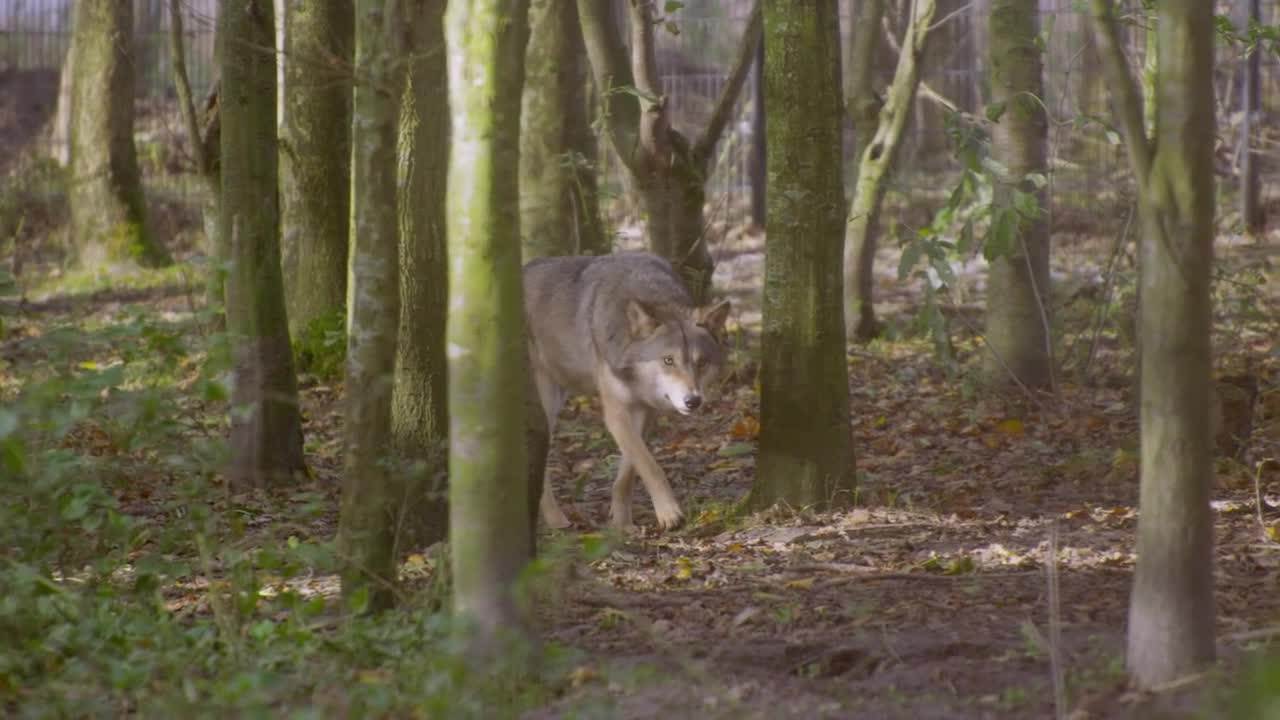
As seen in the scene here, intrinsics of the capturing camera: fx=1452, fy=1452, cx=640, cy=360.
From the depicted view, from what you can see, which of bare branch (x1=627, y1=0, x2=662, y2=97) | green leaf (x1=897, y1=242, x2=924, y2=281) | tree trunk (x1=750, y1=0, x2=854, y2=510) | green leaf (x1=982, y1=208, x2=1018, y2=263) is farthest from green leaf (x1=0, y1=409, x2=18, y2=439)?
bare branch (x1=627, y1=0, x2=662, y2=97)

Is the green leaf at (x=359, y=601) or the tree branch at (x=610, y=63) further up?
the tree branch at (x=610, y=63)

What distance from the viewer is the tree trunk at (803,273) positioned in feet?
22.9

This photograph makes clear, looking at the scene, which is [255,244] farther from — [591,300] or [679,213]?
[679,213]

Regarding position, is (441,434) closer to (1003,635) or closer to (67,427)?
(67,427)

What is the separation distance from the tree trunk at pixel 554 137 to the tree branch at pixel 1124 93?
7386 mm

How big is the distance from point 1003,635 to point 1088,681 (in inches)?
28.5

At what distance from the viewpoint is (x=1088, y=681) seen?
4.37 metres

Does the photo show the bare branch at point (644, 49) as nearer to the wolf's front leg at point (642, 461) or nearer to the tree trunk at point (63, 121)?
the wolf's front leg at point (642, 461)

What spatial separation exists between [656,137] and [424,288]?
3.68 m

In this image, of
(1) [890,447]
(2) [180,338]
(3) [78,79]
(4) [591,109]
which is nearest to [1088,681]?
(2) [180,338]

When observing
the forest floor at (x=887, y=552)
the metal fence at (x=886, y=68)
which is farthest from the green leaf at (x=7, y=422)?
the metal fence at (x=886, y=68)

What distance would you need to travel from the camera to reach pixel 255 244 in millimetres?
7855

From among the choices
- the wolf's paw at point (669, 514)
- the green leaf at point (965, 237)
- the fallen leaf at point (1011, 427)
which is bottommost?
the wolf's paw at point (669, 514)

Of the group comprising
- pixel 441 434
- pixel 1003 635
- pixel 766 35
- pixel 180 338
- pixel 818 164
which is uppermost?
pixel 766 35
